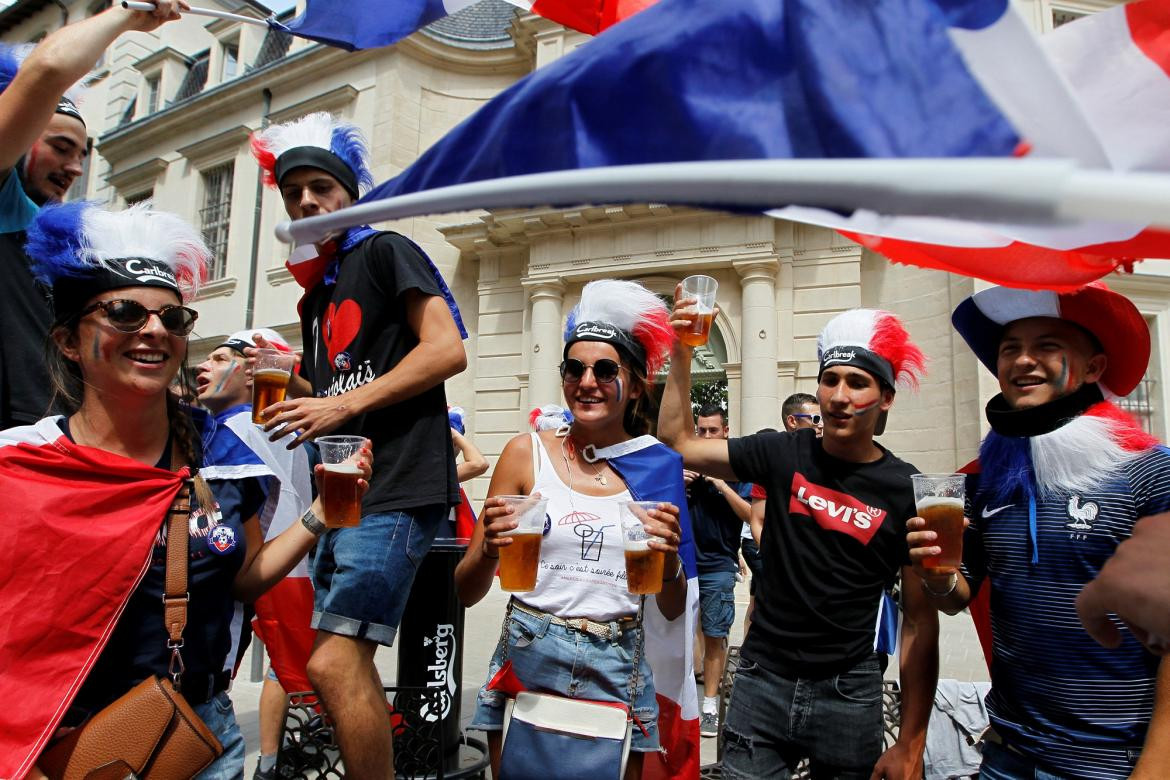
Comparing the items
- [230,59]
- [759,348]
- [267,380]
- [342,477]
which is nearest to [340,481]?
[342,477]

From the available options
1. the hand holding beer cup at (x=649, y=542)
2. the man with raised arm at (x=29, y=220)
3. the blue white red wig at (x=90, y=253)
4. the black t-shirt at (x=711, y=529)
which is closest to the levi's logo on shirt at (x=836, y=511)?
the hand holding beer cup at (x=649, y=542)

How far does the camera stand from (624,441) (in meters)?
3.01

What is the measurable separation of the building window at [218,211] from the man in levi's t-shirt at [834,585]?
62.5ft

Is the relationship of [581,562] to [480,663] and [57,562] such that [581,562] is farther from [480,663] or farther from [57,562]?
[480,663]

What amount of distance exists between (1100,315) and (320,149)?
262 cm

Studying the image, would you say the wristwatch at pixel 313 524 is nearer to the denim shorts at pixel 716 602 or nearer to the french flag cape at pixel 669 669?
the french flag cape at pixel 669 669

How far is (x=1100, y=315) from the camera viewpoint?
221cm

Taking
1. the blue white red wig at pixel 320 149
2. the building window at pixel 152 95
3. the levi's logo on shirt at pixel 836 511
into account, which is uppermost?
the building window at pixel 152 95

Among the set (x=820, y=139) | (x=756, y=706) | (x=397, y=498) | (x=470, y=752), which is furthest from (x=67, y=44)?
(x=470, y=752)

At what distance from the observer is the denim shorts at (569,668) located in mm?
2557

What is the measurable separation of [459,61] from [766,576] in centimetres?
1683

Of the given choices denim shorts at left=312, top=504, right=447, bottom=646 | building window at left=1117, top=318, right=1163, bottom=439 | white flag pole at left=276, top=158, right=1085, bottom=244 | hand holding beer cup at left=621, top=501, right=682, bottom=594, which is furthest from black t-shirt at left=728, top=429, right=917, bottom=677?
building window at left=1117, top=318, right=1163, bottom=439

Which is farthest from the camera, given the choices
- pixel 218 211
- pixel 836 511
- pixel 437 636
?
pixel 218 211

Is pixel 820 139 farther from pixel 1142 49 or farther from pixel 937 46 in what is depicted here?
pixel 1142 49
